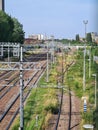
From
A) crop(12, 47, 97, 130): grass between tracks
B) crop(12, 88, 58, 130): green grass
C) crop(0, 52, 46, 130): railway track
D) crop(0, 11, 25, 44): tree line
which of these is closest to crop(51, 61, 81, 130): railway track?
crop(12, 47, 97, 130): grass between tracks

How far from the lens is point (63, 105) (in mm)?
24734

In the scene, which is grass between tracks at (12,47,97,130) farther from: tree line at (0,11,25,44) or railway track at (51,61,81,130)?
tree line at (0,11,25,44)

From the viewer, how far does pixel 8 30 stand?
62.5m

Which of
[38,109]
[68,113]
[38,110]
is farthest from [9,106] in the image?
[68,113]

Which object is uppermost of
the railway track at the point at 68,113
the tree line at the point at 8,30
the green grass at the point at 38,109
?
the tree line at the point at 8,30

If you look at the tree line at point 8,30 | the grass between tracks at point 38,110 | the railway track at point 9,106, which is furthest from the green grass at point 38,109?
the tree line at point 8,30

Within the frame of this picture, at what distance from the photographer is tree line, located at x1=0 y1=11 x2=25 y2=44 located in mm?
59162

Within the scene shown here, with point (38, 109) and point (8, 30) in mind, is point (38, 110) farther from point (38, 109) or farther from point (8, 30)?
point (8, 30)

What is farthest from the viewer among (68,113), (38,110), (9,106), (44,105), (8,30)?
(8,30)

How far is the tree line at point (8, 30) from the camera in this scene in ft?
194

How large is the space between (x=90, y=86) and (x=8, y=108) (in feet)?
29.1

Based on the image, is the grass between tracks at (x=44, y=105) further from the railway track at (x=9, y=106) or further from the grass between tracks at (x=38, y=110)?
the railway track at (x=9, y=106)

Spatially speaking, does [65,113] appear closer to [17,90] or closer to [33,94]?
[33,94]

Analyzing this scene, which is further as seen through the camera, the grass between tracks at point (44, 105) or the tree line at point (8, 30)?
the tree line at point (8, 30)
